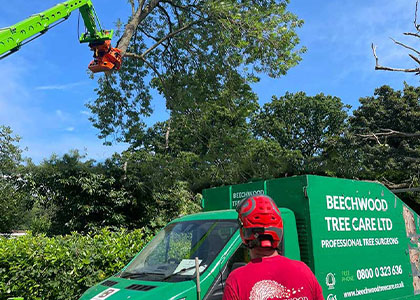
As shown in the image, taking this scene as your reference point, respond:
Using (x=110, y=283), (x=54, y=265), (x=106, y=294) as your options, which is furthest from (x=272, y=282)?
(x=54, y=265)

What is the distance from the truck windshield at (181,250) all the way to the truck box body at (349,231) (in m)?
0.98

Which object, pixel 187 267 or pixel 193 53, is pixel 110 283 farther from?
pixel 193 53

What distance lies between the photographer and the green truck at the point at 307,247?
377 centimetres

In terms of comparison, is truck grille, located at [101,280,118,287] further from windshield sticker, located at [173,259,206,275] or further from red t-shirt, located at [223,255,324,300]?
red t-shirt, located at [223,255,324,300]

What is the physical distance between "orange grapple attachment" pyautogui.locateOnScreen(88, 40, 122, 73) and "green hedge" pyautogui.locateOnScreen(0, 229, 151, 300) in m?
6.35

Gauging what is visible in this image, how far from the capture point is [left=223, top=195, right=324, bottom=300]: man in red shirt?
171cm

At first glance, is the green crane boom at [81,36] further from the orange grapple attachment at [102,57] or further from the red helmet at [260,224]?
the red helmet at [260,224]

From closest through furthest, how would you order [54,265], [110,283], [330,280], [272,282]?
1. [272,282]
2. [110,283]
3. [330,280]
4. [54,265]

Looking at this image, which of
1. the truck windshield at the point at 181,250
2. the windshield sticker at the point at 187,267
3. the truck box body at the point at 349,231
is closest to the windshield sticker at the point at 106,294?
the truck windshield at the point at 181,250

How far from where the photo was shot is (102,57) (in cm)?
1246

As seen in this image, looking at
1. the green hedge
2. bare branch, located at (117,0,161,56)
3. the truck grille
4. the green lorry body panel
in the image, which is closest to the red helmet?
the truck grille

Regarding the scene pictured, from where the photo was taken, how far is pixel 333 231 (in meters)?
4.71

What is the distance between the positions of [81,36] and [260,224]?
494 inches

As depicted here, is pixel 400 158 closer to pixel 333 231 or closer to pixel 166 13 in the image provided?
pixel 166 13
